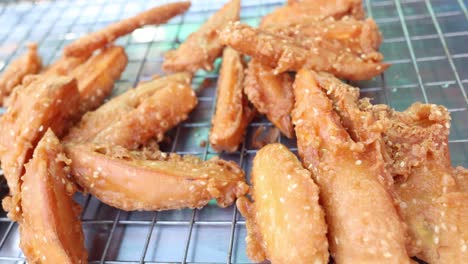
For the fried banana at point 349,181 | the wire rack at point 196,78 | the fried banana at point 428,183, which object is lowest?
the wire rack at point 196,78

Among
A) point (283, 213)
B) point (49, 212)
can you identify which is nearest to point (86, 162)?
point (49, 212)

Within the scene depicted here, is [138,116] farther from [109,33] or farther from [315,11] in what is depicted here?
[315,11]

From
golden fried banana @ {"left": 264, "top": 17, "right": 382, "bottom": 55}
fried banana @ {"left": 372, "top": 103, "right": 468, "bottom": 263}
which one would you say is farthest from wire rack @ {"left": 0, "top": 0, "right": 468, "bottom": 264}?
fried banana @ {"left": 372, "top": 103, "right": 468, "bottom": 263}

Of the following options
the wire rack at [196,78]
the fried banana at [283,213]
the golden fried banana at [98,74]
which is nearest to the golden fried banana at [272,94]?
the wire rack at [196,78]

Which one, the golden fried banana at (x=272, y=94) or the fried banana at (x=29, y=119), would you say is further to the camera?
the golden fried banana at (x=272, y=94)

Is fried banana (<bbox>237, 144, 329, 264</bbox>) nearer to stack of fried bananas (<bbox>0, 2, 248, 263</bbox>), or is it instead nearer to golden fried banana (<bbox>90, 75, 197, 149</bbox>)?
stack of fried bananas (<bbox>0, 2, 248, 263</bbox>)

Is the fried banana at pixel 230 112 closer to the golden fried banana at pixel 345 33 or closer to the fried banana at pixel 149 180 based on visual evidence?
the fried banana at pixel 149 180
